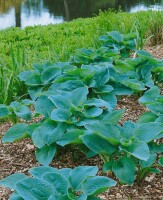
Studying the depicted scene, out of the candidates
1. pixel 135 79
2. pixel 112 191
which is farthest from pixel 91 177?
pixel 135 79

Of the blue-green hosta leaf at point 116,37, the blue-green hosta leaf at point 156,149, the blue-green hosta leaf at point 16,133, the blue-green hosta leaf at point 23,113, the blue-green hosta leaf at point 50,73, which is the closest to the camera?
the blue-green hosta leaf at point 156,149

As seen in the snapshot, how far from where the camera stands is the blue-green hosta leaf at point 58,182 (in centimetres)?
188

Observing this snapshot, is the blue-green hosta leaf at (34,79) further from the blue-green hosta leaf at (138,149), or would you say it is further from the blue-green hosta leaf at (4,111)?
the blue-green hosta leaf at (138,149)

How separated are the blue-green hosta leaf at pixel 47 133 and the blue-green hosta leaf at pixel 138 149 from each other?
0.47 meters

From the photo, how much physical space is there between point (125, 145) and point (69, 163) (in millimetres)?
533

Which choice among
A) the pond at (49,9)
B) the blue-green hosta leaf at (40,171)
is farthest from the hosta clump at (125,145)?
the pond at (49,9)

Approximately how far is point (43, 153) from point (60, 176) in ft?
2.13

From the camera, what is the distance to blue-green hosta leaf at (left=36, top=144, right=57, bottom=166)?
8.08 ft

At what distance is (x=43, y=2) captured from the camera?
20766 mm

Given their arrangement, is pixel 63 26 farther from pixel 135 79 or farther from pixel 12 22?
pixel 135 79

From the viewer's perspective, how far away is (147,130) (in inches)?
92.3

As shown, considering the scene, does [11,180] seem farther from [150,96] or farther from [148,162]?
[150,96]

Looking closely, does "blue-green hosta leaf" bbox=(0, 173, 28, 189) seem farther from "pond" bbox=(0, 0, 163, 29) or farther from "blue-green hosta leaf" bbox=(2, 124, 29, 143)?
"pond" bbox=(0, 0, 163, 29)

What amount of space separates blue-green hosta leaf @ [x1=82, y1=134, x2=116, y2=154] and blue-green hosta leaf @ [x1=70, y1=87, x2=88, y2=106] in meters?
0.47
